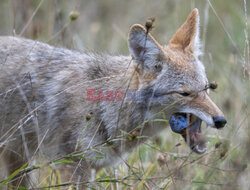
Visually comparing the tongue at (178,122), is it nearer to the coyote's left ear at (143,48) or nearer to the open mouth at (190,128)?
the open mouth at (190,128)

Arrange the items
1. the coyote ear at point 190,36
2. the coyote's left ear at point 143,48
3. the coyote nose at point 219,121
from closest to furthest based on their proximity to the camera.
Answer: the coyote nose at point 219,121
the coyote's left ear at point 143,48
the coyote ear at point 190,36

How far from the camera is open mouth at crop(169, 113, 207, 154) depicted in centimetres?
362

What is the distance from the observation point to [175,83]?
150 inches

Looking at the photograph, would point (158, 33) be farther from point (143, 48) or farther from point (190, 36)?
point (143, 48)

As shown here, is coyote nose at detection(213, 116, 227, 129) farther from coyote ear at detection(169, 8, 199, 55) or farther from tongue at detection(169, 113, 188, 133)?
coyote ear at detection(169, 8, 199, 55)

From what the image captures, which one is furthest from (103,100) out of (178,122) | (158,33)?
(158,33)

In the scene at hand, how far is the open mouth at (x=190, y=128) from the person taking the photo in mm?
3617

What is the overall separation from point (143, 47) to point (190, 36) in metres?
0.85

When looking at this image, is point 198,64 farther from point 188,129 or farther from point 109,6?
point 109,6

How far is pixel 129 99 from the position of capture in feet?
12.9

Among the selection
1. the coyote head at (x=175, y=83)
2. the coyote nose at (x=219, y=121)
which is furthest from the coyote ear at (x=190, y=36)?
the coyote nose at (x=219, y=121)

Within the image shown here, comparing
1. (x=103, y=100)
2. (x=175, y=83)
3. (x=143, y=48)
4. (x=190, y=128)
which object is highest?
(x=143, y=48)

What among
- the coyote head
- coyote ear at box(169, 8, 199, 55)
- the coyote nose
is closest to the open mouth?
the coyote head

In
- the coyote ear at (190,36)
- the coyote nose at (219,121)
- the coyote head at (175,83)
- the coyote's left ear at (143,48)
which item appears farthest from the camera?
the coyote ear at (190,36)
